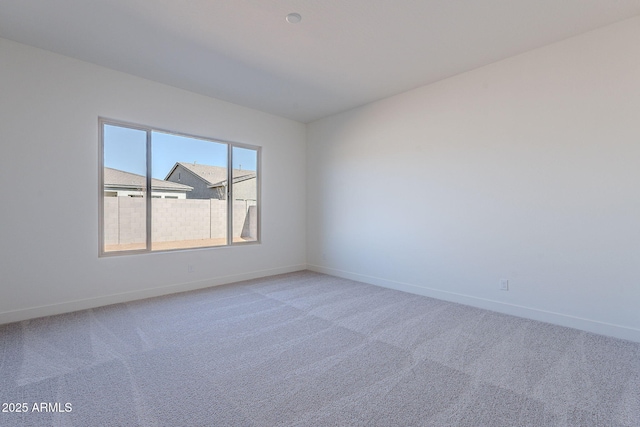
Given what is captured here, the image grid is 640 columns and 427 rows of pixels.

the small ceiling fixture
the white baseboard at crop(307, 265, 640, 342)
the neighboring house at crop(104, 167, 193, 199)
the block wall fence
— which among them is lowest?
the white baseboard at crop(307, 265, 640, 342)

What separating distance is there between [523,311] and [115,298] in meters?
4.87

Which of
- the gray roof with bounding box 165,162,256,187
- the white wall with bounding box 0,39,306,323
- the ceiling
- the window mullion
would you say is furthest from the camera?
the window mullion

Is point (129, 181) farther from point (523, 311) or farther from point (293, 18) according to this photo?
point (523, 311)

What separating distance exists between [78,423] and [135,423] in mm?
313

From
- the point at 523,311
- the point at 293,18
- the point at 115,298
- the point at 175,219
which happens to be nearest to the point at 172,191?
the point at 175,219

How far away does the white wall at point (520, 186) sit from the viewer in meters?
2.77

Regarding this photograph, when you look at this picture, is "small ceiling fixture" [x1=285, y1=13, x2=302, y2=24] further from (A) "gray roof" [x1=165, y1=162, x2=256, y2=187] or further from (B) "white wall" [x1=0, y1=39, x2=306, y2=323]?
(A) "gray roof" [x1=165, y1=162, x2=256, y2=187]

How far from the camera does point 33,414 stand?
1729mm

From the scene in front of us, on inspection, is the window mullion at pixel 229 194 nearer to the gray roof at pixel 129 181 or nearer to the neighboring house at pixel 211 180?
the neighboring house at pixel 211 180

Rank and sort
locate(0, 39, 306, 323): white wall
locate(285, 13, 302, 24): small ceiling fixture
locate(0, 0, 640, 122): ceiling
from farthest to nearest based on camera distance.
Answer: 1. locate(0, 39, 306, 323): white wall
2. locate(285, 13, 302, 24): small ceiling fixture
3. locate(0, 0, 640, 122): ceiling

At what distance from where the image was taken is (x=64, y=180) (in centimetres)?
340

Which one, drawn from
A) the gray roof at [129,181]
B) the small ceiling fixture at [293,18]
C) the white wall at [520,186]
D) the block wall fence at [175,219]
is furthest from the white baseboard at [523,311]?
the small ceiling fixture at [293,18]

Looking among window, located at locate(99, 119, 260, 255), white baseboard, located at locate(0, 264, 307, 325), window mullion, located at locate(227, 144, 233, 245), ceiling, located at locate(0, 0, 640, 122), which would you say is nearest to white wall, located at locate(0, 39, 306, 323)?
white baseboard, located at locate(0, 264, 307, 325)

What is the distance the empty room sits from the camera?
6.61 feet
